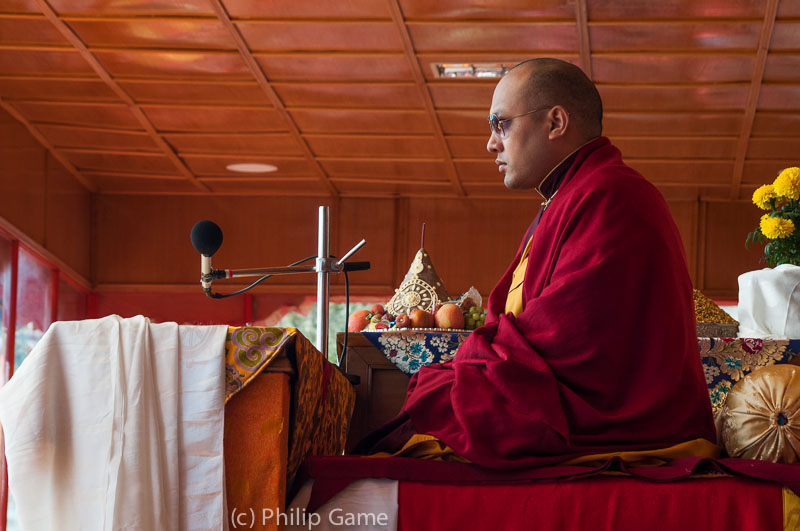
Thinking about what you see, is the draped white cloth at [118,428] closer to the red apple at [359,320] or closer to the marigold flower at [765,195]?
the red apple at [359,320]

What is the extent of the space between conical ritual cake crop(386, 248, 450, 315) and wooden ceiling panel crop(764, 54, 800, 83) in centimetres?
394

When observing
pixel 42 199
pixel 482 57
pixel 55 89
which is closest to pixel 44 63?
pixel 55 89

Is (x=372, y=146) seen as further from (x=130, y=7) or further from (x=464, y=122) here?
(x=130, y=7)

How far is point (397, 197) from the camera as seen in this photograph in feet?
28.9

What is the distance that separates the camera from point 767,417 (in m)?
2.05

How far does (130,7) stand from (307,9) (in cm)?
116

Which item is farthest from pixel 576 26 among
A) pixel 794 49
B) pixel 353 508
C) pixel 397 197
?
pixel 353 508

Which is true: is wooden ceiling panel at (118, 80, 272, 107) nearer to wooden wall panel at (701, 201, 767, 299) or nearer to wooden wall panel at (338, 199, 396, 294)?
wooden wall panel at (338, 199, 396, 294)

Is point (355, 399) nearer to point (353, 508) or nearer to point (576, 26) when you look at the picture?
point (353, 508)

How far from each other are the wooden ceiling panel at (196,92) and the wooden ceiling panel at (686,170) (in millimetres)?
2976

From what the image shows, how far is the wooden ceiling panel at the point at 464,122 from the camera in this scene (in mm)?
7293

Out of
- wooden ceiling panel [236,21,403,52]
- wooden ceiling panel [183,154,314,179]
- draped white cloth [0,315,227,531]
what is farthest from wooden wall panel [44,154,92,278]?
draped white cloth [0,315,227,531]

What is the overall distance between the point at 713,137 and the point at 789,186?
429 centimetres

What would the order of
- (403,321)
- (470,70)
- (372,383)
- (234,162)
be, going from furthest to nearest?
(234,162), (470,70), (403,321), (372,383)
